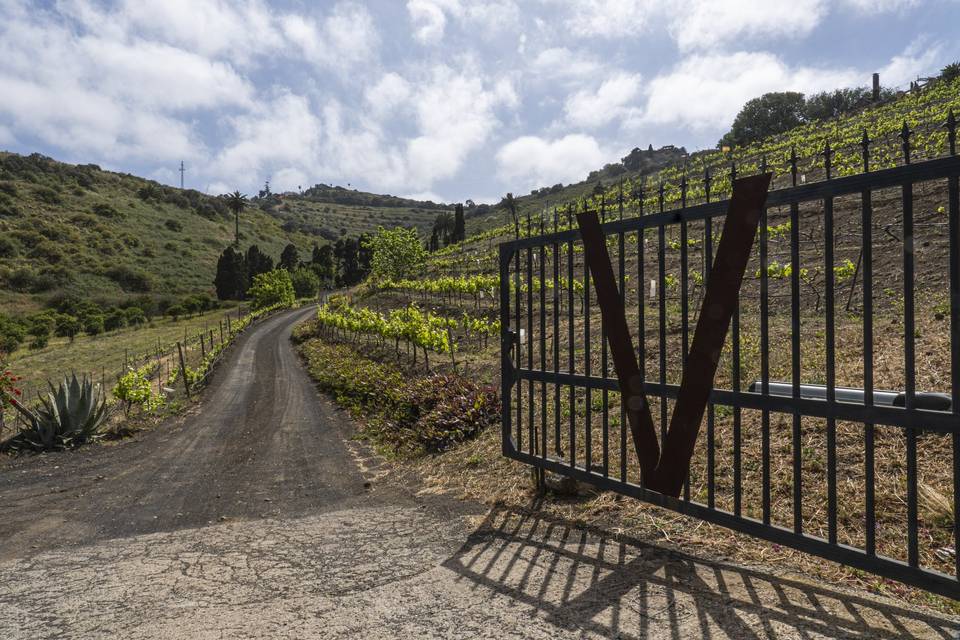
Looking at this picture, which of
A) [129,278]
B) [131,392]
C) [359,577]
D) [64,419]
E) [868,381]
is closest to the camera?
[868,381]

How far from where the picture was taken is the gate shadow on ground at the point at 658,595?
221cm

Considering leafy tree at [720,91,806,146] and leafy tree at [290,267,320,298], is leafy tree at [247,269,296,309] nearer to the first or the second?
leafy tree at [290,267,320,298]

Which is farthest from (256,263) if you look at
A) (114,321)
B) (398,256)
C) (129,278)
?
(398,256)

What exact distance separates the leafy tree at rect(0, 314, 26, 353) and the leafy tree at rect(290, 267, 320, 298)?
26091mm

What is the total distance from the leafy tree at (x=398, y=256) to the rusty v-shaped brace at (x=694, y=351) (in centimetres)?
3753

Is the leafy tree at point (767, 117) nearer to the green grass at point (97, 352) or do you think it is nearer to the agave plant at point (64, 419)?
the green grass at point (97, 352)

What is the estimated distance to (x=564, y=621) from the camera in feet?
7.88

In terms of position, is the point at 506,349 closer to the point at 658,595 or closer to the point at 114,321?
the point at 658,595

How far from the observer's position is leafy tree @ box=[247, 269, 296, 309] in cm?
4947

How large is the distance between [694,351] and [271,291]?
51.2 meters

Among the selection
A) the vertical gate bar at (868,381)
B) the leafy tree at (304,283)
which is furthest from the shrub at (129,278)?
the vertical gate bar at (868,381)

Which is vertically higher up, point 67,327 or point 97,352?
point 67,327

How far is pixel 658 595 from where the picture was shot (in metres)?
2.56

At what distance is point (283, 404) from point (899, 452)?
1166 centimetres
